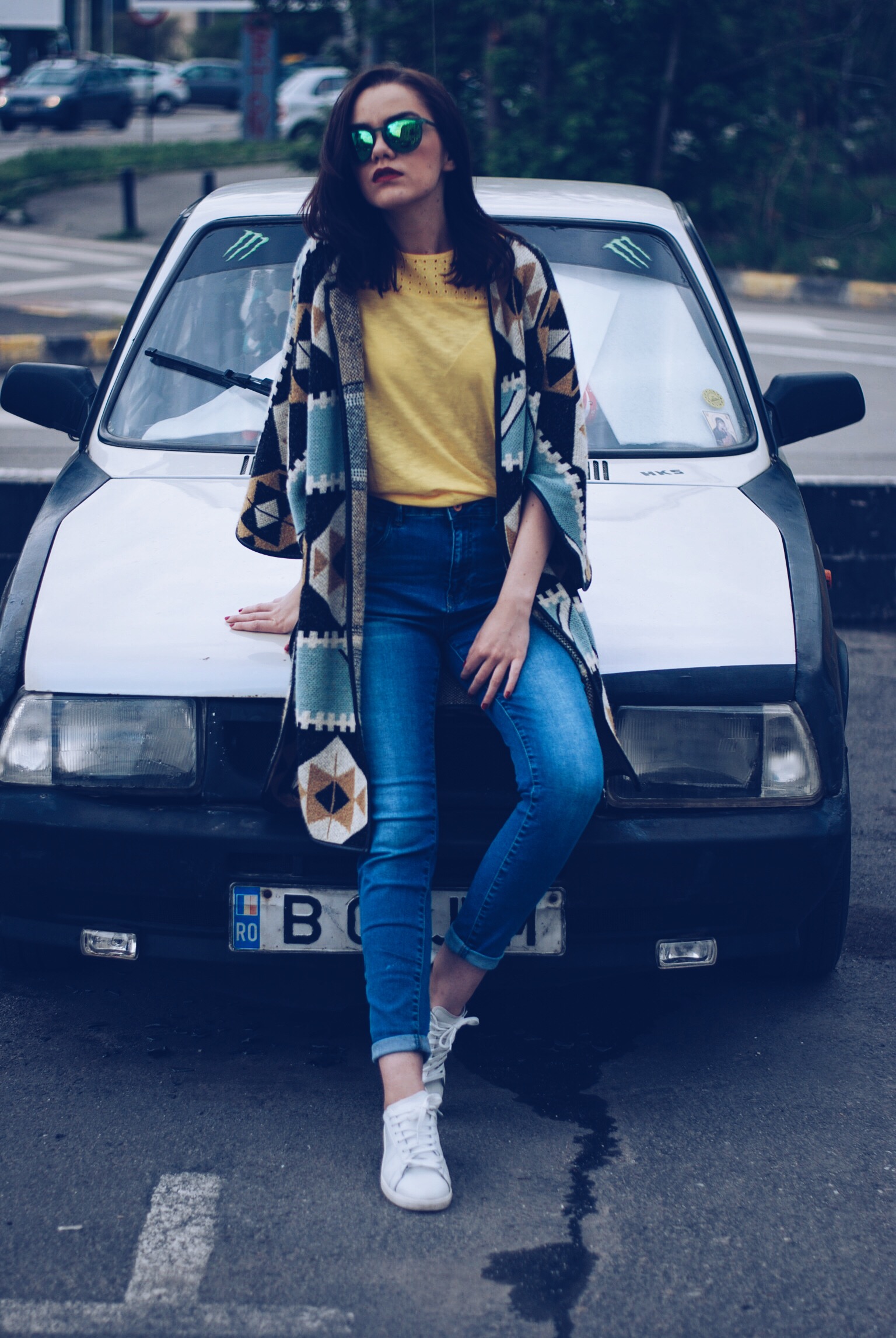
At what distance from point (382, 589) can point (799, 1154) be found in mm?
1206

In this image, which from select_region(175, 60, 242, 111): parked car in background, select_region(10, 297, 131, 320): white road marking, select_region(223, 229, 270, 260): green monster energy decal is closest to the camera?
select_region(223, 229, 270, 260): green monster energy decal

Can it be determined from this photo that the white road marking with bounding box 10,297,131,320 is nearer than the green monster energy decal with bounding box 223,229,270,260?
No

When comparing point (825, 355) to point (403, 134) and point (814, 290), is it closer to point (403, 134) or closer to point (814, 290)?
point (814, 290)

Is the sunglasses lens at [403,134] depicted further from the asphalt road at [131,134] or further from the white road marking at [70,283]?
the asphalt road at [131,134]

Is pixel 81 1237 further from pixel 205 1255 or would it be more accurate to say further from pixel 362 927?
pixel 362 927

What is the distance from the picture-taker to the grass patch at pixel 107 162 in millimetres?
22844

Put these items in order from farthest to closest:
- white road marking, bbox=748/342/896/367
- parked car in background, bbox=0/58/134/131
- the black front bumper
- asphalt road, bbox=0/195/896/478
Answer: parked car in background, bbox=0/58/134/131, white road marking, bbox=748/342/896/367, asphalt road, bbox=0/195/896/478, the black front bumper

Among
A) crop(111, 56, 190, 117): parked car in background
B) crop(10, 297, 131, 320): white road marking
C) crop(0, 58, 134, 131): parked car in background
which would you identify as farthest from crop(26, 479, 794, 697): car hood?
crop(111, 56, 190, 117): parked car in background

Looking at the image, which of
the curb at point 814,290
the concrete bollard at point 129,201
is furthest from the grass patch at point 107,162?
the curb at point 814,290

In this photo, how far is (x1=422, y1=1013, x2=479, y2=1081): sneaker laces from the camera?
260cm

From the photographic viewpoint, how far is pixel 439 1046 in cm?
261

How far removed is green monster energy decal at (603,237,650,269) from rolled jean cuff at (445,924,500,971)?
1.88 meters

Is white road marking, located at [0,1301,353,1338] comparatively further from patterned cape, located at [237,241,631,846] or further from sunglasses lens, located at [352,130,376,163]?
sunglasses lens, located at [352,130,376,163]

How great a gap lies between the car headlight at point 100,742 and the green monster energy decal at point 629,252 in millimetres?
1749
